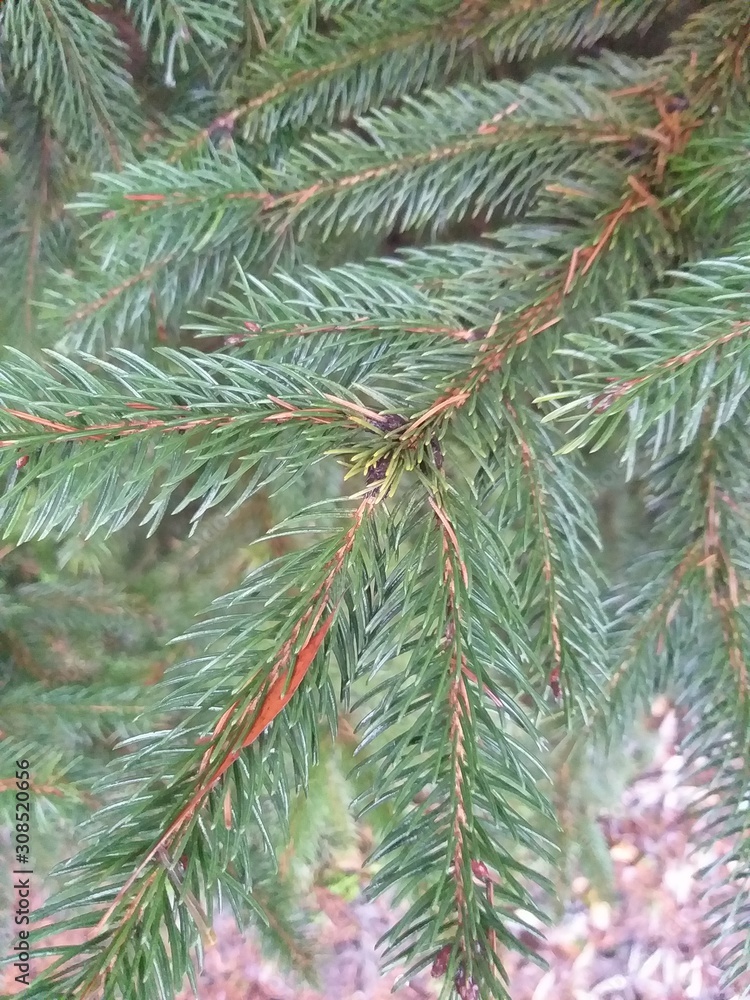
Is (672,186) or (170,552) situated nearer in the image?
(672,186)

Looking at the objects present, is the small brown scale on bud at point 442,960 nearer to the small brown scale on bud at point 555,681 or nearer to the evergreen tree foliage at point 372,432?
the evergreen tree foliage at point 372,432

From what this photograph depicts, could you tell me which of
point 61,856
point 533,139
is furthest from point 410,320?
point 61,856

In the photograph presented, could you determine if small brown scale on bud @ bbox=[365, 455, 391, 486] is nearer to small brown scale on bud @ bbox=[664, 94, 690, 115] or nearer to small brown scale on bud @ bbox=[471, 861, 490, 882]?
small brown scale on bud @ bbox=[471, 861, 490, 882]

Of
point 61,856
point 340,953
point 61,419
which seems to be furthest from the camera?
point 340,953

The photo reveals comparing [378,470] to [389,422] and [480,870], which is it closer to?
[389,422]

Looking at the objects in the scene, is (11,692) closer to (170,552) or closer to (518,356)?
(170,552)

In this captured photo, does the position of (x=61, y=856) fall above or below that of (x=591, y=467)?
below
